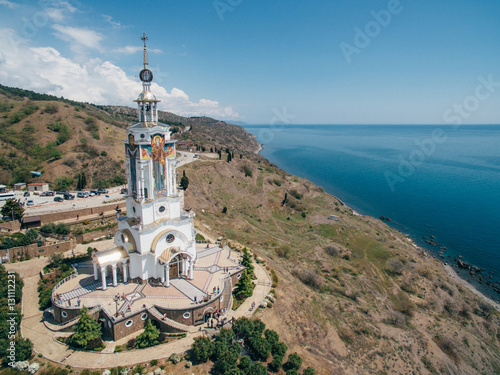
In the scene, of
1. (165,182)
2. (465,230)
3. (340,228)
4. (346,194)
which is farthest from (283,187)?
(165,182)

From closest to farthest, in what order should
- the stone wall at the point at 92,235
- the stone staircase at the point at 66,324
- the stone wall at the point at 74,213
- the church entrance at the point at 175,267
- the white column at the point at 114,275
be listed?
1. the stone staircase at the point at 66,324
2. the white column at the point at 114,275
3. the church entrance at the point at 175,267
4. the stone wall at the point at 92,235
5. the stone wall at the point at 74,213

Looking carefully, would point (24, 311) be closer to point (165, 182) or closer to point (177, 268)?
point (177, 268)

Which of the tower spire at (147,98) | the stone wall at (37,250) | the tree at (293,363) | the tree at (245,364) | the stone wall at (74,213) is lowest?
the tree at (293,363)

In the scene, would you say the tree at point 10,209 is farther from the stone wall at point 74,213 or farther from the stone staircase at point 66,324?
the stone staircase at point 66,324

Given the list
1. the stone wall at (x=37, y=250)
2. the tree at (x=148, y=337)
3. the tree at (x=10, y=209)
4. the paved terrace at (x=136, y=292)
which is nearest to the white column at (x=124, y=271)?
the paved terrace at (x=136, y=292)

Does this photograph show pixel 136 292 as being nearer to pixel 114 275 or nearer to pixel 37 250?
pixel 114 275

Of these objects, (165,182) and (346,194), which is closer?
(165,182)

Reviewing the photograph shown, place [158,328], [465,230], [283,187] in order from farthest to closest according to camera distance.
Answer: [283,187], [465,230], [158,328]
